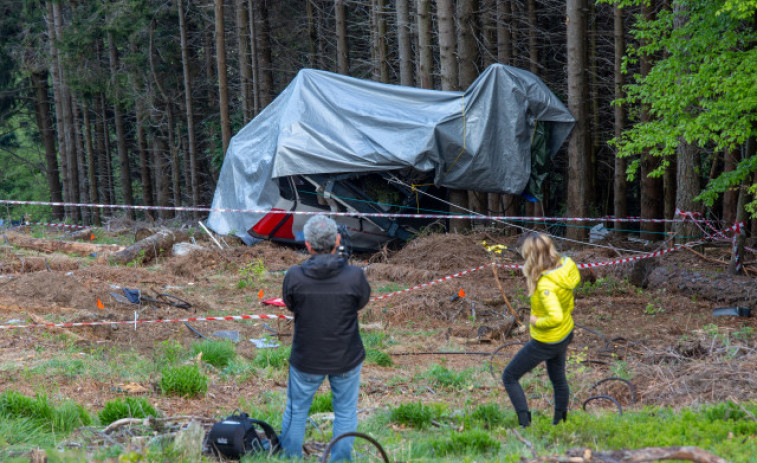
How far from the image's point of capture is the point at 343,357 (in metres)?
4.45

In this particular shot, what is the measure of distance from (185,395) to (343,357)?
2.42 meters

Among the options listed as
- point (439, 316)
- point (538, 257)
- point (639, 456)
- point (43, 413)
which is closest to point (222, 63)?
point (439, 316)

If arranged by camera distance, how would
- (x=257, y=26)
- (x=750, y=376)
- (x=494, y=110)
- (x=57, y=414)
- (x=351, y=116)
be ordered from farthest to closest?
(x=257, y=26)
(x=351, y=116)
(x=494, y=110)
(x=750, y=376)
(x=57, y=414)

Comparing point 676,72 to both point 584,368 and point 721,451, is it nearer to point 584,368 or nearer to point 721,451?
point 584,368

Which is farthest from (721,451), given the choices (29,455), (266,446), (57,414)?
(57,414)

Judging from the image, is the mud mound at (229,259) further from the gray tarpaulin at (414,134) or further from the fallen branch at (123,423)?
the fallen branch at (123,423)

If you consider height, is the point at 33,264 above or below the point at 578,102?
below

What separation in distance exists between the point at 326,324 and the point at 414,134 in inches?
382

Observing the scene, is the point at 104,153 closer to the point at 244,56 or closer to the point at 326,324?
the point at 244,56

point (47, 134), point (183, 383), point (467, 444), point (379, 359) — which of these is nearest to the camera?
point (467, 444)

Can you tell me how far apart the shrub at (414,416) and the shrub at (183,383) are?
1.87 metres

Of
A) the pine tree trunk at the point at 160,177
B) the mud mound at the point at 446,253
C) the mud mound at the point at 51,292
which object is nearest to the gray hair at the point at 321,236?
the mud mound at the point at 51,292

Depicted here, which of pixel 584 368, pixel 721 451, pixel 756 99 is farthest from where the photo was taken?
pixel 756 99

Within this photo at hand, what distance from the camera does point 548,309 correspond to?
5195mm
